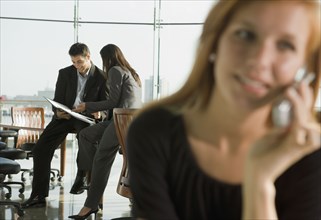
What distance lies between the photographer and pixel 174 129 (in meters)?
0.88

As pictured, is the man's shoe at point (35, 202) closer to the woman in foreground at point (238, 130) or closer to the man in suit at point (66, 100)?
the man in suit at point (66, 100)

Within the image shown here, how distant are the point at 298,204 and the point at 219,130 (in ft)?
0.65

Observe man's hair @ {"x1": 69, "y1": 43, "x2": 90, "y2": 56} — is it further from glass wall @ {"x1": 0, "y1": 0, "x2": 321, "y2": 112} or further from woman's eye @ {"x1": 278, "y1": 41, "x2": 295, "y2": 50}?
glass wall @ {"x1": 0, "y1": 0, "x2": 321, "y2": 112}

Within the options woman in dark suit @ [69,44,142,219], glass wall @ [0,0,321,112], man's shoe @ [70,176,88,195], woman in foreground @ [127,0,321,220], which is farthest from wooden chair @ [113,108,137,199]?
glass wall @ [0,0,321,112]

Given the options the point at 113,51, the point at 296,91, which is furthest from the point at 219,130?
the point at 113,51

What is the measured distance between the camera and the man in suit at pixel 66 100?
14.6 ft

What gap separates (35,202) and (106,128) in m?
1.15

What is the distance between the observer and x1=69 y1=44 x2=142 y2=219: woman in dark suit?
3.80 meters

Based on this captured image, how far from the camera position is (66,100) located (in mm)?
4570

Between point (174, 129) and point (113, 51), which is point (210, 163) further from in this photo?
point (113, 51)

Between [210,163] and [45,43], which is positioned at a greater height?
[45,43]

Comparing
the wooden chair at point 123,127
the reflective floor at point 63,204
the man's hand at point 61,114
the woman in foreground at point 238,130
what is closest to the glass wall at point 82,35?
the reflective floor at point 63,204

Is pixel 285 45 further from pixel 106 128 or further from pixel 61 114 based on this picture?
pixel 61 114

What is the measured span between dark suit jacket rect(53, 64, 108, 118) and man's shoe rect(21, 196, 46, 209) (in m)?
0.86
